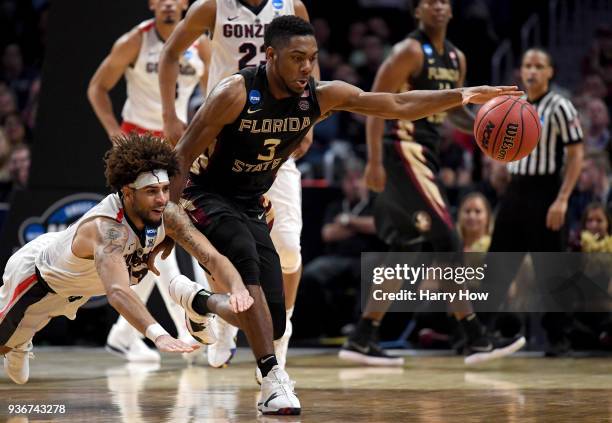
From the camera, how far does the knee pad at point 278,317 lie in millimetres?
5559

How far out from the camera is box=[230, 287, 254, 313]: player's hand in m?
4.83

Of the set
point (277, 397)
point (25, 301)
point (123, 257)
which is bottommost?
point (277, 397)

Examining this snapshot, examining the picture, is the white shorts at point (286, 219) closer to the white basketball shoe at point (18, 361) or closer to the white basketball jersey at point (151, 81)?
the white basketball shoe at point (18, 361)

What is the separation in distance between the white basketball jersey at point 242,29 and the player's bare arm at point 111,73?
1637 millimetres

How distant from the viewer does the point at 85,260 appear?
5.52 meters

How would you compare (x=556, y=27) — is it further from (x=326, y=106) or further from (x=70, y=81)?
(x=326, y=106)

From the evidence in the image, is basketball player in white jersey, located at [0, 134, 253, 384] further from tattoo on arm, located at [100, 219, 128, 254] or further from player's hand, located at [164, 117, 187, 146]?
player's hand, located at [164, 117, 187, 146]

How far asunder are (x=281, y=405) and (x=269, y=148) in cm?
128

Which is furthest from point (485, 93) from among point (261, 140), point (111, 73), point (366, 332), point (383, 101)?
point (111, 73)

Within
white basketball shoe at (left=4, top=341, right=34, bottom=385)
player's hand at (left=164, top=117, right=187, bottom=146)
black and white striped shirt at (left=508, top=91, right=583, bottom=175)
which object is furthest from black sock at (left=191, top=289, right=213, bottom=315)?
black and white striped shirt at (left=508, top=91, right=583, bottom=175)

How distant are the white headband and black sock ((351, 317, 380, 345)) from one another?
119 inches

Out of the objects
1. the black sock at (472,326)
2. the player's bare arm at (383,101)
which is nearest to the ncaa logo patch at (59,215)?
the black sock at (472,326)

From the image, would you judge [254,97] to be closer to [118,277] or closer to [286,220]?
[118,277]

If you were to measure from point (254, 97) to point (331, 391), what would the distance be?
1714mm
